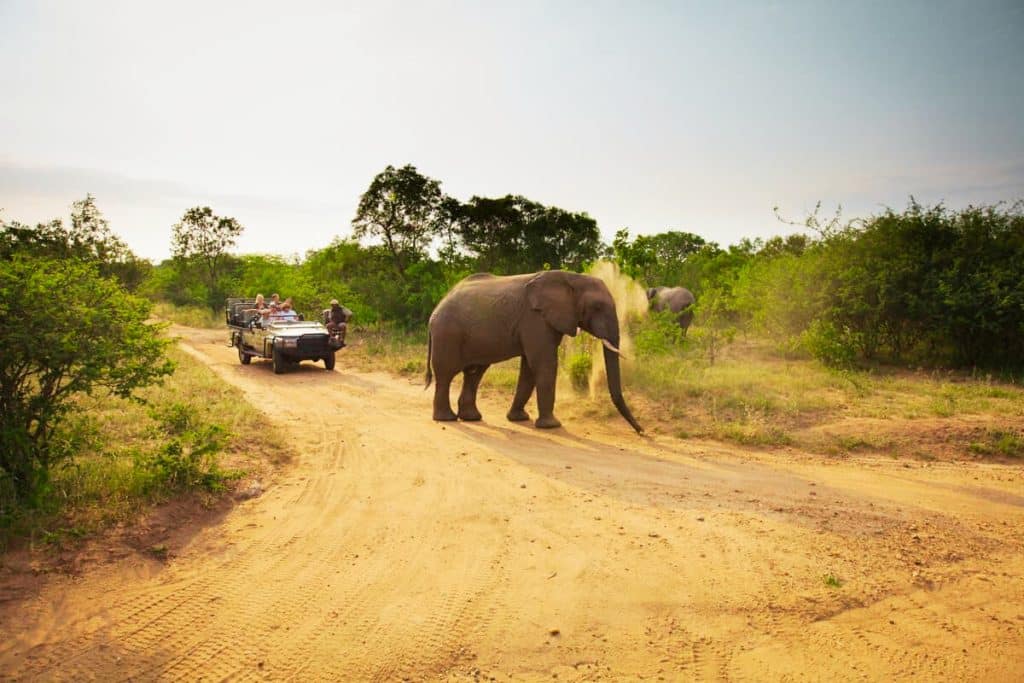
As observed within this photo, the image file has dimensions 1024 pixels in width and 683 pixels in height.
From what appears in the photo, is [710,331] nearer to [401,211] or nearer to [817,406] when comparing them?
[817,406]

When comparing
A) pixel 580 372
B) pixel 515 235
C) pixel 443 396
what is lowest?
pixel 443 396

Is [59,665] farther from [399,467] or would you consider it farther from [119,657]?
[399,467]

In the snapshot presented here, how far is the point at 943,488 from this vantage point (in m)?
6.07

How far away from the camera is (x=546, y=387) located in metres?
9.11

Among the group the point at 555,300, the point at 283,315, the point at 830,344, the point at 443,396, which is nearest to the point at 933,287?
the point at 830,344

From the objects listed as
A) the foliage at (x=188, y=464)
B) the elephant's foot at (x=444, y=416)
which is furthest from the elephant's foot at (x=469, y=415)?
the foliage at (x=188, y=464)

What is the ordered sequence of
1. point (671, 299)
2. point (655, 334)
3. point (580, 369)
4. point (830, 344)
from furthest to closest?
point (671, 299) → point (830, 344) → point (655, 334) → point (580, 369)

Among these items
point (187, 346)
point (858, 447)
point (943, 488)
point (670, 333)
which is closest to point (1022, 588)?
point (943, 488)

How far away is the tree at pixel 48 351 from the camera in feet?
16.5

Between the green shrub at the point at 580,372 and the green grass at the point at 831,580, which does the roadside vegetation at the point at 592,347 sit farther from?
the green grass at the point at 831,580

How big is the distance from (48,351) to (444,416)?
5590 millimetres

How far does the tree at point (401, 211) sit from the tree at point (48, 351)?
60.4ft

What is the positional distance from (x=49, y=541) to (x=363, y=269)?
69.9ft

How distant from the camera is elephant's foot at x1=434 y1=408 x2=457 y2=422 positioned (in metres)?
9.77
